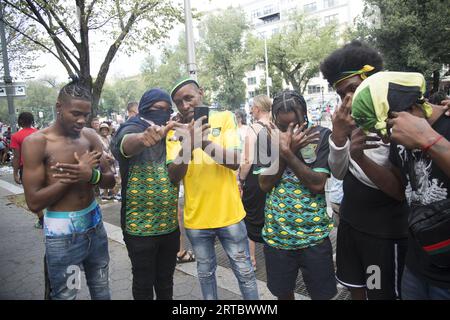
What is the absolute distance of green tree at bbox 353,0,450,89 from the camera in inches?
640

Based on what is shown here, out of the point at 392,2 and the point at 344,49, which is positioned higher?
the point at 392,2

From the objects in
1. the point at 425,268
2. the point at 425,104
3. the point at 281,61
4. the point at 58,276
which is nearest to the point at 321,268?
the point at 425,268

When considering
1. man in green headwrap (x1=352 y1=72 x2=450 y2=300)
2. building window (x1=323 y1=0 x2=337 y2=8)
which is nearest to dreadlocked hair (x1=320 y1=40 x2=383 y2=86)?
man in green headwrap (x1=352 y1=72 x2=450 y2=300)

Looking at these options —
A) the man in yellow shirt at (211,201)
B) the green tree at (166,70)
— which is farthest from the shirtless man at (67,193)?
the green tree at (166,70)

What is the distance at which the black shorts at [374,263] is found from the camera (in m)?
→ 2.04

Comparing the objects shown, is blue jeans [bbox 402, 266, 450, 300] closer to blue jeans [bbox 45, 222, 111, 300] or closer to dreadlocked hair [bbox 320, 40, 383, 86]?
dreadlocked hair [bbox 320, 40, 383, 86]

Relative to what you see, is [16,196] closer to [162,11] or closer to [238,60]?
[162,11]

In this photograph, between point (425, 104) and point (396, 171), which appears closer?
point (425, 104)

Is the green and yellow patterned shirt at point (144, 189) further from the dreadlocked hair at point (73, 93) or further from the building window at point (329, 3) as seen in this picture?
the building window at point (329, 3)

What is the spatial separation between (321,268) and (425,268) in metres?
0.68

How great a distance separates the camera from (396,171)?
1984 mm

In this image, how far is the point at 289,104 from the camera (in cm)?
229

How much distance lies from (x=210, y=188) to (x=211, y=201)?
0.33 ft

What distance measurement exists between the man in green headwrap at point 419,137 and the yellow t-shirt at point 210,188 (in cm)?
120
